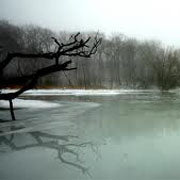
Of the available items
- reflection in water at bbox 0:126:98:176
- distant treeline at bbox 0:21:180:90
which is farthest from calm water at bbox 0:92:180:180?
distant treeline at bbox 0:21:180:90

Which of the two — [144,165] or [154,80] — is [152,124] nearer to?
[144,165]

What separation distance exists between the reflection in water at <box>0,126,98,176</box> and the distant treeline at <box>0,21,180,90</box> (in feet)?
135

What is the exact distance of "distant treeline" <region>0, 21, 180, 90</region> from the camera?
55.0 m

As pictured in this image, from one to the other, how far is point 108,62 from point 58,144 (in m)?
65.2

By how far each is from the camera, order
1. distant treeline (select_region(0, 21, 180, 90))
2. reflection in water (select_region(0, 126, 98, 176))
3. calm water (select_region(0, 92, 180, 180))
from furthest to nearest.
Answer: distant treeline (select_region(0, 21, 180, 90)) → reflection in water (select_region(0, 126, 98, 176)) → calm water (select_region(0, 92, 180, 180))

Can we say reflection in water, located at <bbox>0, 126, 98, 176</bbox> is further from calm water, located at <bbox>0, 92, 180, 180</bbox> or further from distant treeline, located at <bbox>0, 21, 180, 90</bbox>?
distant treeline, located at <bbox>0, 21, 180, 90</bbox>

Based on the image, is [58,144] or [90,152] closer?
[90,152]

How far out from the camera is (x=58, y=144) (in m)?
8.23

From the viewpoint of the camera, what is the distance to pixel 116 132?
988 cm

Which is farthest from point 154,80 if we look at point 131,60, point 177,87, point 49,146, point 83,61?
point 49,146

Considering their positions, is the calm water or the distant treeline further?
the distant treeline

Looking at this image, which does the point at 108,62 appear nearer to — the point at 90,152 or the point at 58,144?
the point at 58,144

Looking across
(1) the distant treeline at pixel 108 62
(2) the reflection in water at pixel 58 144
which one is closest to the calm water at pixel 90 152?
(2) the reflection in water at pixel 58 144

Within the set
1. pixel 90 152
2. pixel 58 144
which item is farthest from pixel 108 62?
pixel 90 152
